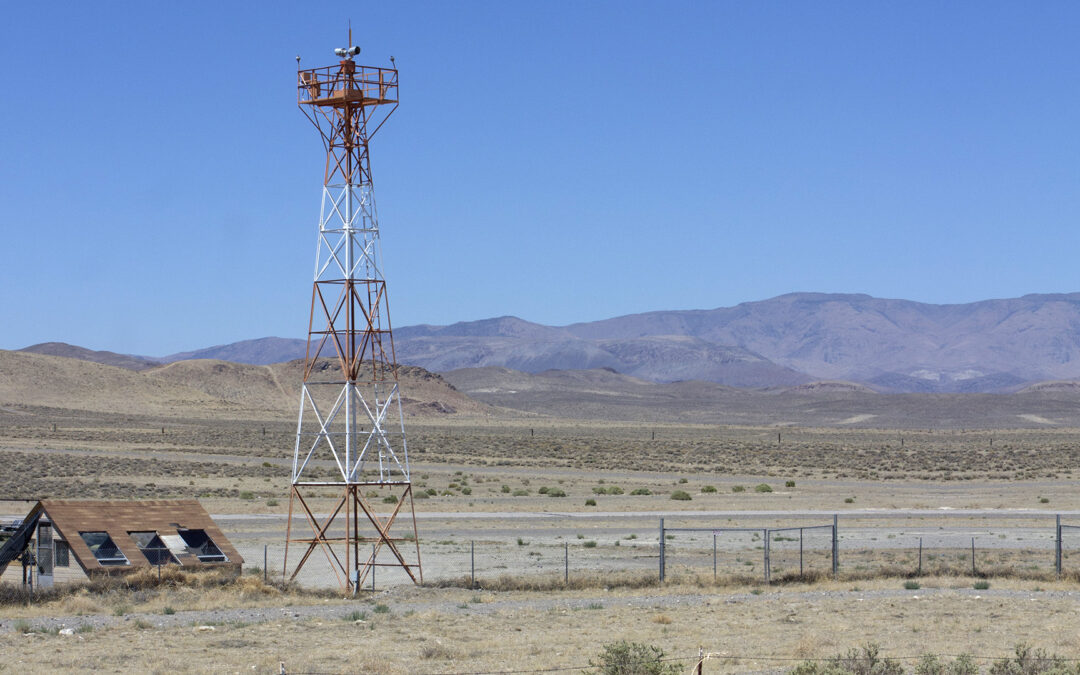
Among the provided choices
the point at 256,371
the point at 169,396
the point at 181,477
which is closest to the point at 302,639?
the point at 181,477

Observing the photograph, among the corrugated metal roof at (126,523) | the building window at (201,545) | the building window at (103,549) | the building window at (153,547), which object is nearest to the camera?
the corrugated metal roof at (126,523)

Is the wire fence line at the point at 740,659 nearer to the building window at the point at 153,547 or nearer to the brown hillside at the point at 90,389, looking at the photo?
the building window at the point at 153,547

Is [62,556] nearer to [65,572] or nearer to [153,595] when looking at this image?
[65,572]

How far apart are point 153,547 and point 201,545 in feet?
3.24

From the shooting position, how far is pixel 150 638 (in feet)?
68.9

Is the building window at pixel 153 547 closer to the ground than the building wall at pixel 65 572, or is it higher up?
higher up

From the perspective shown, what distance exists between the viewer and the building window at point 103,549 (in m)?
25.4

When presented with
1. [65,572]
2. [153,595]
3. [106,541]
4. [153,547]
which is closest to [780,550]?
[153,547]

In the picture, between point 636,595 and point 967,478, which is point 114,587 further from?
point 967,478

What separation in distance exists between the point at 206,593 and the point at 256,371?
166 metres

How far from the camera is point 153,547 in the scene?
26453mm

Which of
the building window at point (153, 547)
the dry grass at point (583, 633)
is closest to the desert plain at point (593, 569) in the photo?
the dry grass at point (583, 633)

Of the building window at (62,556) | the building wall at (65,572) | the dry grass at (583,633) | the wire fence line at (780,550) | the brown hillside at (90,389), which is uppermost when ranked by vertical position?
the brown hillside at (90,389)

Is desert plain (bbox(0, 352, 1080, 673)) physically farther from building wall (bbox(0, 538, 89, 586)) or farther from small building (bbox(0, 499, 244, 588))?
small building (bbox(0, 499, 244, 588))
